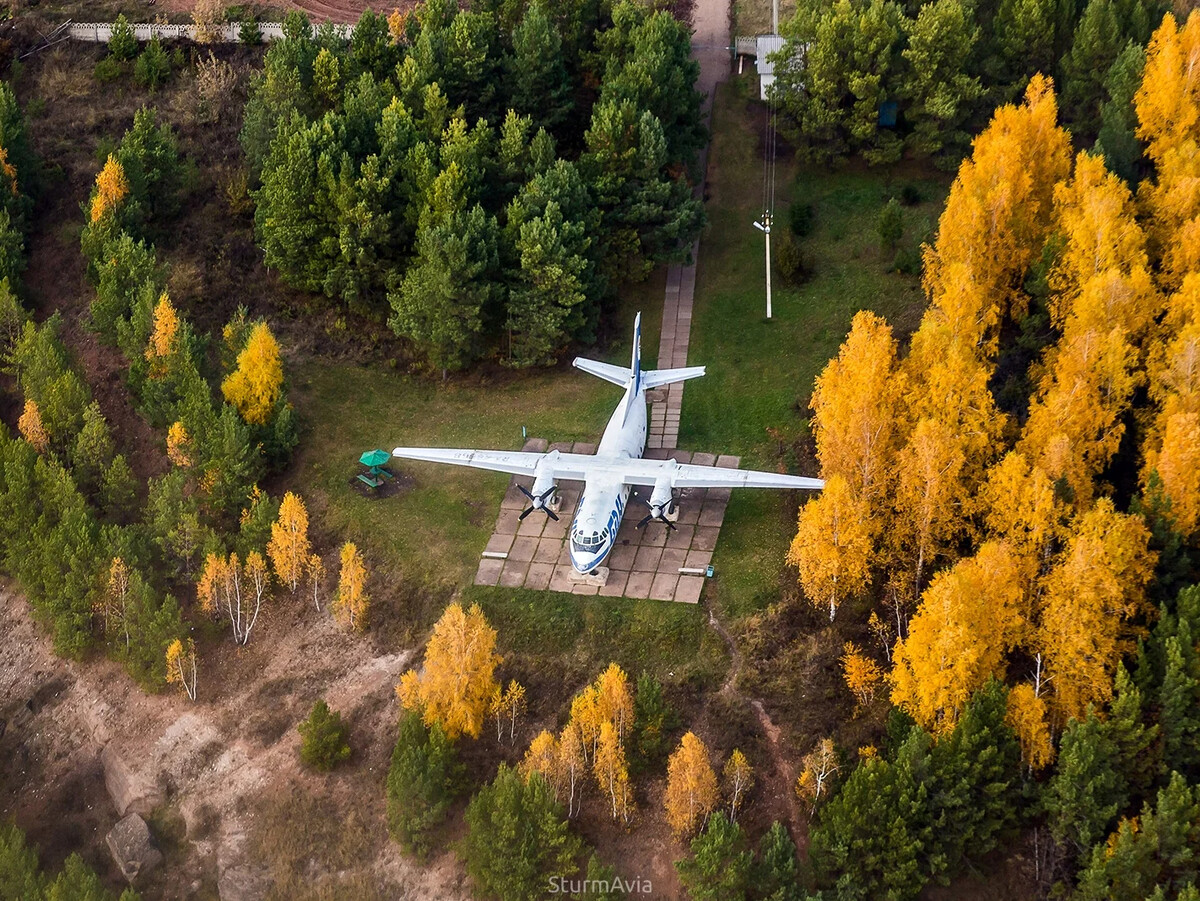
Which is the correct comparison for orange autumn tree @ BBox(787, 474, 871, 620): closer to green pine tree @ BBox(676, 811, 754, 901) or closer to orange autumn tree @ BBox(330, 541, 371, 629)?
green pine tree @ BBox(676, 811, 754, 901)

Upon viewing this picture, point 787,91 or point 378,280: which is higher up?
point 787,91

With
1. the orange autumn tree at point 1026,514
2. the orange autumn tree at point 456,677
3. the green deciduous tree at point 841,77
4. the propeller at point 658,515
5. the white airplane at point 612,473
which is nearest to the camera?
the orange autumn tree at point 1026,514

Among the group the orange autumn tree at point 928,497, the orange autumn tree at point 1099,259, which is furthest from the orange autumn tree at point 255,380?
the orange autumn tree at point 1099,259

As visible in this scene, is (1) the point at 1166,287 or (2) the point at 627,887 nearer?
(2) the point at 627,887

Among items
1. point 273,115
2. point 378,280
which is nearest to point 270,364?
point 378,280

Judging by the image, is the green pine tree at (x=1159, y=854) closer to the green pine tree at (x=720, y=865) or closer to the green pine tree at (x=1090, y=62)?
the green pine tree at (x=720, y=865)

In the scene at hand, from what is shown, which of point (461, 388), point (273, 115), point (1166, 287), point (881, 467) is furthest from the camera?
point (273, 115)

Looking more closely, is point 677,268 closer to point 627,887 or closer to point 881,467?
point 881,467
